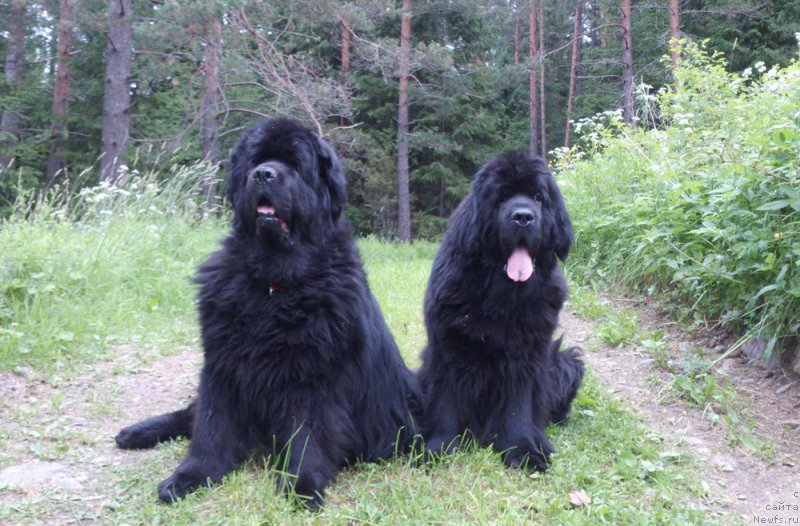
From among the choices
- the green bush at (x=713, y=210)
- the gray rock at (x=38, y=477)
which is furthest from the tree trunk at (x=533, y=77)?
the gray rock at (x=38, y=477)

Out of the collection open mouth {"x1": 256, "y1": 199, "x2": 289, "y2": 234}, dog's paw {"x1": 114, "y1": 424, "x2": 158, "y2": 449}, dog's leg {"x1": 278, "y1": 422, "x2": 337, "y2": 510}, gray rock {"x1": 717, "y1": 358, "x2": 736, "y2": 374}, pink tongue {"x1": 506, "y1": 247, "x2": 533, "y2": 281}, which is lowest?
dog's paw {"x1": 114, "y1": 424, "x2": 158, "y2": 449}

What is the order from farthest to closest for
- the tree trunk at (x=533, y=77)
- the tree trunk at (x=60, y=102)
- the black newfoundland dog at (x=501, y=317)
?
the tree trunk at (x=533, y=77) < the tree trunk at (x=60, y=102) < the black newfoundland dog at (x=501, y=317)

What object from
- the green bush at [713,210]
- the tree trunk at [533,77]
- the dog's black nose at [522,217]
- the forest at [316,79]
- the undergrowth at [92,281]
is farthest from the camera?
the tree trunk at [533,77]

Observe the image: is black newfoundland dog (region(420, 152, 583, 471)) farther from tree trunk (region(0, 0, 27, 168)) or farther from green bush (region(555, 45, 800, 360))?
tree trunk (region(0, 0, 27, 168))

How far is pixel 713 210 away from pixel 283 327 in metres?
3.55

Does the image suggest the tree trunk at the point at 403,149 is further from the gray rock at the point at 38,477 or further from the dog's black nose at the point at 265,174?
the dog's black nose at the point at 265,174

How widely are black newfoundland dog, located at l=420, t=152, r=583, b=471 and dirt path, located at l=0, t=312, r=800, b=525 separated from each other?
96cm

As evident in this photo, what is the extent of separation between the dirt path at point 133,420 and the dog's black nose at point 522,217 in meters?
1.55

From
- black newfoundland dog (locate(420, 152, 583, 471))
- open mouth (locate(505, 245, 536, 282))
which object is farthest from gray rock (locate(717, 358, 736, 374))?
open mouth (locate(505, 245, 536, 282))

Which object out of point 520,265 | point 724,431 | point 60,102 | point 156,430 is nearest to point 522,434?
point 520,265

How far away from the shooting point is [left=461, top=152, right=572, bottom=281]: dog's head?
10.8ft

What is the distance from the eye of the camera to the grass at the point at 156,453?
2.77 metres

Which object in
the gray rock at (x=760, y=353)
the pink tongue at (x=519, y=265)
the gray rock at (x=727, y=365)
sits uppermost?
the pink tongue at (x=519, y=265)

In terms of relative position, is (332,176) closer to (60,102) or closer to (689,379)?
(689,379)
